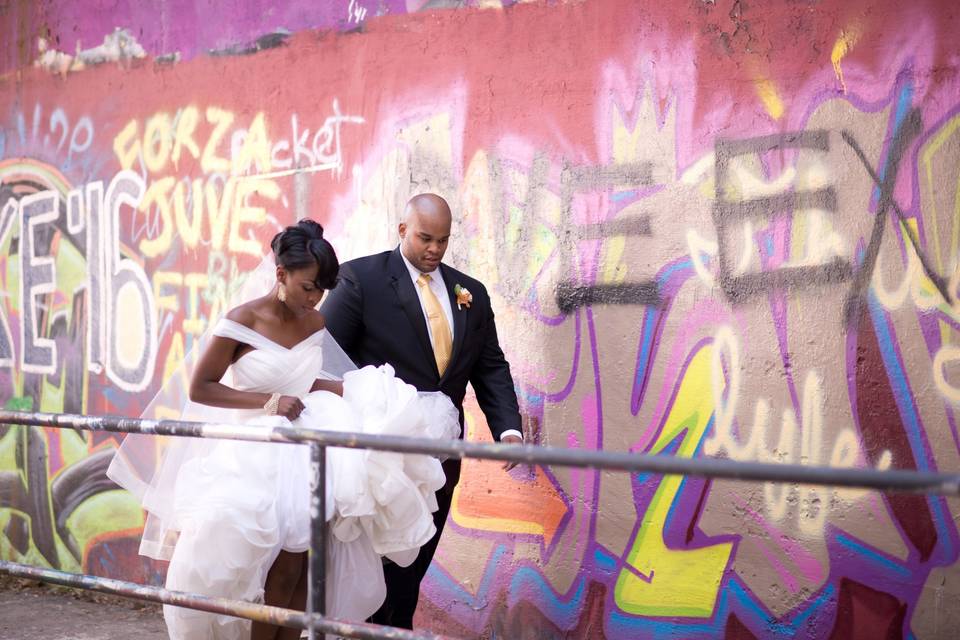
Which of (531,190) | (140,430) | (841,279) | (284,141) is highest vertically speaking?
(284,141)

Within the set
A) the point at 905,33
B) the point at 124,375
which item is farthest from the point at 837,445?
the point at 124,375

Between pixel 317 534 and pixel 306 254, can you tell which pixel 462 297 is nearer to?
pixel 306 254

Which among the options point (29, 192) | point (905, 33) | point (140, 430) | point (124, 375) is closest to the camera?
point (140, 430)

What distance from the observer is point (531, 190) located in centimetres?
510

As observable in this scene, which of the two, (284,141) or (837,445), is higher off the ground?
(284,141)

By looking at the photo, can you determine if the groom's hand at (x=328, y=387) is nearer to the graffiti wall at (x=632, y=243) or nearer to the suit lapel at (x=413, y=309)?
the suit lapel at (x=413, y=309)

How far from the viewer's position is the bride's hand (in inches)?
159

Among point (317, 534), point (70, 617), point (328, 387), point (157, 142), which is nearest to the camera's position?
point (317, 534)

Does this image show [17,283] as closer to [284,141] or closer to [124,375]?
[124,375]

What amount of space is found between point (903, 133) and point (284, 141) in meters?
3.15

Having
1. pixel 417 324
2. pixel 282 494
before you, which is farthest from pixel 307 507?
pixel 417 324

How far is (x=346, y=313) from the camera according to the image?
4.61 m

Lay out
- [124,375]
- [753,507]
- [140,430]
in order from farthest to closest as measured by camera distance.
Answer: [124,375] → [753,507] → [140,430]

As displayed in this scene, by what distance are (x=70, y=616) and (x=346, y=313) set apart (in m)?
2.89
